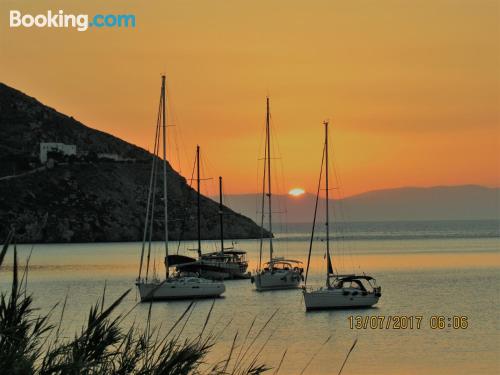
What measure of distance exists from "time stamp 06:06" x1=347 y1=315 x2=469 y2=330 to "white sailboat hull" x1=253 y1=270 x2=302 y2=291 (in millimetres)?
13502

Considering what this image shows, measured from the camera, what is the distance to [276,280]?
63562 mm

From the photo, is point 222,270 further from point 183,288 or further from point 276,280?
point 183,288

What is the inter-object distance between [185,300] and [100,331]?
154ft

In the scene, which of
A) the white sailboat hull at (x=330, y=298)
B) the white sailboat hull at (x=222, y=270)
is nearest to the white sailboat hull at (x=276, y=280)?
the white sailboat hull at (x=222, y=270)

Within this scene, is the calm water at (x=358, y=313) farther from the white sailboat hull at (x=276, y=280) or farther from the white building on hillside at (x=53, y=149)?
the white building on hillside at (x=53, y=149)

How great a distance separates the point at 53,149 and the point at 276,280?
458 feet

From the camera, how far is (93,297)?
212 feet

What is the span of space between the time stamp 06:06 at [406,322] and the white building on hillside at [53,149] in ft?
494

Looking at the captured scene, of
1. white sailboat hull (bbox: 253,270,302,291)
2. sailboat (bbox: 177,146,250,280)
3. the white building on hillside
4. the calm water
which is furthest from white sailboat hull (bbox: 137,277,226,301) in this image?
the white building on hillside

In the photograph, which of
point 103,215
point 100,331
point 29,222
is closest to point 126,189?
point 103,215

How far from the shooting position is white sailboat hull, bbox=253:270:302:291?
63688mm

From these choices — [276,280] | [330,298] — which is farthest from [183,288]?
[330,298]

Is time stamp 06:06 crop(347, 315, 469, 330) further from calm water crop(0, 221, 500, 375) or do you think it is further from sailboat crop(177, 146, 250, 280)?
sailboat crop(177, 146, 250, 280)

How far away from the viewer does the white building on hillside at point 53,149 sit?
634 feet
